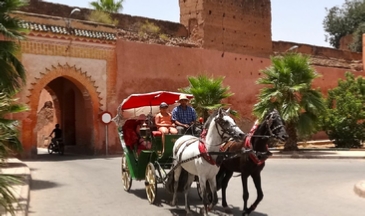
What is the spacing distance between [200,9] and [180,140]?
2365cm

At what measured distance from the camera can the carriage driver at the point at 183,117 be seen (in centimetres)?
895

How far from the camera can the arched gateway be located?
19.0 m

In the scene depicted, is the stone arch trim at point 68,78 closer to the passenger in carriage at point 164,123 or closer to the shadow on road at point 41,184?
the shadow on road at point 41,184

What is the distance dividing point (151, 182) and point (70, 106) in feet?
57.5

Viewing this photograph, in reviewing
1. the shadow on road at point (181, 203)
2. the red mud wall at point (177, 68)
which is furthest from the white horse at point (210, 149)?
the red mud wall at point (177, 68)

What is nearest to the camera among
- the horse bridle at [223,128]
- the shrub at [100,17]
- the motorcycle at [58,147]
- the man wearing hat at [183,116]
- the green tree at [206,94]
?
the horse bridle at [223,128]

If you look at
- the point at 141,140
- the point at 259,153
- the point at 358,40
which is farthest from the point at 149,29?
the point at 358,40

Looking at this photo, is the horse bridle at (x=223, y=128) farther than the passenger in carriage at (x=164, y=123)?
No

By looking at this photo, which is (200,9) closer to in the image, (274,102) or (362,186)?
(274,102)

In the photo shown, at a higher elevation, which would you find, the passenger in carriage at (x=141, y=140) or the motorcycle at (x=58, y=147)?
the passenger in carriage at (x=141, y=140)

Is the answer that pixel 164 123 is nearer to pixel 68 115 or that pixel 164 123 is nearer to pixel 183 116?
pixel 183 116

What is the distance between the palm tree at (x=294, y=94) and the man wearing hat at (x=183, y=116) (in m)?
10.9

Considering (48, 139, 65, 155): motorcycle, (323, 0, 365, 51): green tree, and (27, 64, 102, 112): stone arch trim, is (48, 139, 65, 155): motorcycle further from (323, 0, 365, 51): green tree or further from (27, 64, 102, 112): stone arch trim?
(323, 0, 365, 51): green tree

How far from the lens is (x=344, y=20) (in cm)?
5625
